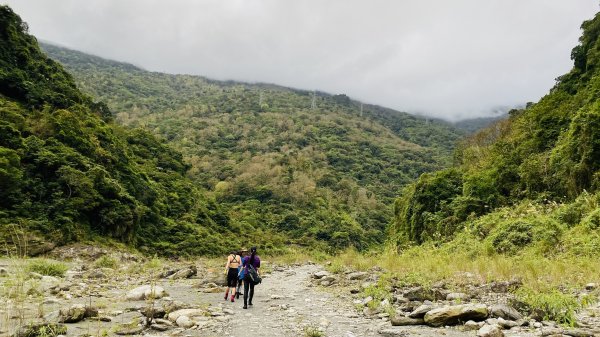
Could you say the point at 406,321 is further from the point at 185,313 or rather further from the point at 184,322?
the point at 185,313

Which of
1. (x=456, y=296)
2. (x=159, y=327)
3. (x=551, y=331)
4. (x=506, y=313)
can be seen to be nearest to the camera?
(x=551, y=331)

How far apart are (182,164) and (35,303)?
191ft

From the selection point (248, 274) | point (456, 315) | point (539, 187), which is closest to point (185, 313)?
point (248, 274)

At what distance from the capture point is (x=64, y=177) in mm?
32188

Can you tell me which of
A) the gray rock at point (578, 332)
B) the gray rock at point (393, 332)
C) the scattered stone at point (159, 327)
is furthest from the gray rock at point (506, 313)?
the scattered stone at point (159, 327)

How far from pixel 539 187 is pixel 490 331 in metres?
26.9

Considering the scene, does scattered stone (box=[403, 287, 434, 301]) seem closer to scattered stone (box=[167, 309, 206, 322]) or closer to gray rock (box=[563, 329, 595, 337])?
gray rock (box=[563, 329, 595, 337])

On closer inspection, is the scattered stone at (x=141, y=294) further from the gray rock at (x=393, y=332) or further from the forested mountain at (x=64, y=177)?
the forested mountain at (x=64, y=177)

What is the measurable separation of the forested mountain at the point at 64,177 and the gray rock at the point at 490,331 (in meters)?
23.0

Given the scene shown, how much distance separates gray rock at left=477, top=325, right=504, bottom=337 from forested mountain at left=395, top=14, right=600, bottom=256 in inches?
404

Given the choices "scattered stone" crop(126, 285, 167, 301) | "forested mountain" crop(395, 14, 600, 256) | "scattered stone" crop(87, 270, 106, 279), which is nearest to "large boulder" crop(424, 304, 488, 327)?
"scattered stone" crop(126, 285, 167, 301)

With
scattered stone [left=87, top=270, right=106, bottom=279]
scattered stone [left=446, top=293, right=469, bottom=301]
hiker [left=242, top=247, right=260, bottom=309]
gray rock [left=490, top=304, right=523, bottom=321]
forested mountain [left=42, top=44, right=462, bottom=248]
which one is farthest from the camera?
forested mountain [left=42, top=44, right=462, bottom=248]

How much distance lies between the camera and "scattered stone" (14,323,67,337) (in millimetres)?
7129

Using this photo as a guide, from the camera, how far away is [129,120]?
122750 millimetres
